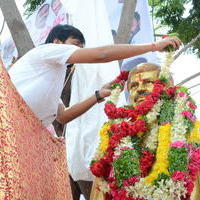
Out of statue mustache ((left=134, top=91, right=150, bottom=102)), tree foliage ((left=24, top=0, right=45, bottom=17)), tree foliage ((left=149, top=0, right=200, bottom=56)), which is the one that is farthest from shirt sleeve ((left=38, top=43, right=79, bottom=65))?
tree foliage ((left=149, top=0, right=200, bottom=56))

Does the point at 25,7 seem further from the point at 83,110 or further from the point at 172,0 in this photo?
the point at 83,110

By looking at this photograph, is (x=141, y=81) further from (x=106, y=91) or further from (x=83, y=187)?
(x=83, y=187)

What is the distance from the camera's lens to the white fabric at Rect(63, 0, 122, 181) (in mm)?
3223

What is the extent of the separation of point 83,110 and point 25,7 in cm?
516

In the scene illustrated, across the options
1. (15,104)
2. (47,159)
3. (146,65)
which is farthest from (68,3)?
(15,104)

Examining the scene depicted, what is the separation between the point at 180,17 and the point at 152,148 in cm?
664

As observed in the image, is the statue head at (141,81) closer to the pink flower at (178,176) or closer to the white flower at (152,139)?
the white flower at (152,139)

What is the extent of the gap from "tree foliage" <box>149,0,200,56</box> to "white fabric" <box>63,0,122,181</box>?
4911 millimetres

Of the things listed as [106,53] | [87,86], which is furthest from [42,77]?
[87,86]

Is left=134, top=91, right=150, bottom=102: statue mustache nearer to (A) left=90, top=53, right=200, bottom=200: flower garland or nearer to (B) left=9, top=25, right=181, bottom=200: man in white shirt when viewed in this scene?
(A) left=90, top=53, right=200, bottom=200: flower garland

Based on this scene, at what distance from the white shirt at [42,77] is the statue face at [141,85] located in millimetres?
621

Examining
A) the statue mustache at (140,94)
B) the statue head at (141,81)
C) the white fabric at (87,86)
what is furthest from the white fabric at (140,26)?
the statue mustache at (140,94)

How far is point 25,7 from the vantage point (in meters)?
7.58

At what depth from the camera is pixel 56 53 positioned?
2.28 metres
